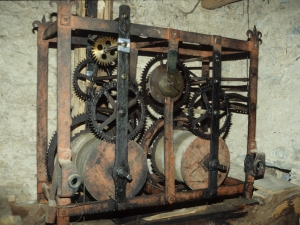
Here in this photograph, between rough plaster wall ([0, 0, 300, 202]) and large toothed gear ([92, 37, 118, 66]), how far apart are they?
2.04 feet

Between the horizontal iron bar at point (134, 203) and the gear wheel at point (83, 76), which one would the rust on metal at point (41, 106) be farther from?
the horizontal iron bar at point (134, 203)

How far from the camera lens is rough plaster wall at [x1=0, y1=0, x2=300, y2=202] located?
3.70 metres

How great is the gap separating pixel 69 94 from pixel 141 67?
6.65 ft

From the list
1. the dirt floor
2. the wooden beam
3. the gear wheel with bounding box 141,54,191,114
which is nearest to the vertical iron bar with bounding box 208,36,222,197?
the gear wheel with bounding box 141,54,191,114

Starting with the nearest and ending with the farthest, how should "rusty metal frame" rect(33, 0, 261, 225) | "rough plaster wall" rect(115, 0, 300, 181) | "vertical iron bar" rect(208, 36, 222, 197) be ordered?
1. "rusty metal frame" rect(33, 0, 261, 225)
2. "vertical iron bar" rect(208, 36, 222, 197)
3. "rough plaster wall" rect(115, 0, 300, 181)

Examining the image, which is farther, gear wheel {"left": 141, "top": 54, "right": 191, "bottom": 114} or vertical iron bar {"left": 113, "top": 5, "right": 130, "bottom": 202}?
gear wheel {"left": 141, "top": 54, "right": 191, "bottom": 114}

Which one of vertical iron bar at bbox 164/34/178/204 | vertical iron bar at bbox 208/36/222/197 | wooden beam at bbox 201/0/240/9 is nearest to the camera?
vertical iron bar at bbox 164/34/178/204

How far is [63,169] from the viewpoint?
255cm

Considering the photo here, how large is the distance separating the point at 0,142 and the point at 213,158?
8.11ft

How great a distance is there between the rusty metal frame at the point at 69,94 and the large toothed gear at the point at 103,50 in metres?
0.24

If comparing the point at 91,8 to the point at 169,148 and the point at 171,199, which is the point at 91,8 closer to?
the point at 169,148

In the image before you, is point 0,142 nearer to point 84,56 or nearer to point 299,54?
point 84,56

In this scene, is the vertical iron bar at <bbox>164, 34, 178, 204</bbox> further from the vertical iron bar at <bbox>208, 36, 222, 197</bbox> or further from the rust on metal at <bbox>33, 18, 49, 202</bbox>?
the rust on metal at <bbox>33, 18, 49, 202</bbox>

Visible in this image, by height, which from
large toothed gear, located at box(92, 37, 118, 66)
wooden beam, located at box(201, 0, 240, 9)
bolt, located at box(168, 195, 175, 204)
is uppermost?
wooden beam, located at box(201, 0, 240, 9)
